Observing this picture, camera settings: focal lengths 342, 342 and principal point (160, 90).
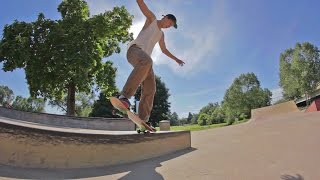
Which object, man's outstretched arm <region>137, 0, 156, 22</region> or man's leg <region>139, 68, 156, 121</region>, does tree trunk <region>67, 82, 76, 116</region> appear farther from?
man's outstretched arm <region>137, 0, 156, 22</region>

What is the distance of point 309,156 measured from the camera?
5.11 meters

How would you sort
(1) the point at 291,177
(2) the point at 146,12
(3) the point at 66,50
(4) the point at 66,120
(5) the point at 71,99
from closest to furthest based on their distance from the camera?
1. (1) the point at 291,177
2. (2) the point at 146,12
3. (4) the point at 66,120
4. (3) the point at 66,50
5. (5) the point at 71,99

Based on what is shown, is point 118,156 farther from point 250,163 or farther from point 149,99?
point 250,163

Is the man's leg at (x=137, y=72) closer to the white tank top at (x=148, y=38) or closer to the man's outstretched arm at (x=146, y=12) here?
the white tank top at (x=148, y=38)

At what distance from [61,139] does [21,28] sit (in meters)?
23.7

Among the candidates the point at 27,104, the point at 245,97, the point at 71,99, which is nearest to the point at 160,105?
the point at 245,97

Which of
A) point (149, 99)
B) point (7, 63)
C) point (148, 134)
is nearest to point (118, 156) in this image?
point (148, 134)

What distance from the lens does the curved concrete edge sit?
165 inches

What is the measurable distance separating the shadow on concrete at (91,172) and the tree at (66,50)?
20030 millimetres

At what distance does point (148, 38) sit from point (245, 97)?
264ft

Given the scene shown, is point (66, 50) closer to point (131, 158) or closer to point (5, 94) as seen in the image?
point (131, 158)

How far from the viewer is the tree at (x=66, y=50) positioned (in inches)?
965

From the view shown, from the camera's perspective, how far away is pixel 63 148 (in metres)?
4.55

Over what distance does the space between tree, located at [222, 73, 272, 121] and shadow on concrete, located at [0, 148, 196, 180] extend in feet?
254
